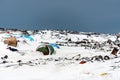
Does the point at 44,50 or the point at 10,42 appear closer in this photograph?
the point at 44,50

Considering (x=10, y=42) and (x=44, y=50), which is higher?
(x=10, y=42)

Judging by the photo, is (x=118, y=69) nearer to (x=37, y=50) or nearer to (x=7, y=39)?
(x=37, y=50)

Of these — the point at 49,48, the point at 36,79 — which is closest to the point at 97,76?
the point at 36,79

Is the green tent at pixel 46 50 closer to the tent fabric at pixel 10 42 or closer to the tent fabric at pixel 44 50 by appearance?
the tent fabric at pixel 44 50

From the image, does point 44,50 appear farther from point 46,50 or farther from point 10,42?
point 10,42

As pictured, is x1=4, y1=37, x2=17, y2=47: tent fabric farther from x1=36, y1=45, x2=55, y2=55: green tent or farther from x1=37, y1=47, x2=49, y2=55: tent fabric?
x1=37, y1=47, x2=49, y2=55: tent fabric

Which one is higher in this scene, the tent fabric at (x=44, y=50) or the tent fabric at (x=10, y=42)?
the tent fabric at (x=10, y=42)

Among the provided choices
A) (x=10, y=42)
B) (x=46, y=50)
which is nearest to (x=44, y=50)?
(x=46, y=50)

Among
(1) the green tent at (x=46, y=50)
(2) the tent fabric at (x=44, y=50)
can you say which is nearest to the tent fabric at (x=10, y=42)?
(1) the green tent at (x=46, y=50)

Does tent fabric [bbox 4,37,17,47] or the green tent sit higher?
tent fabric [bbox 4,37,17,47]

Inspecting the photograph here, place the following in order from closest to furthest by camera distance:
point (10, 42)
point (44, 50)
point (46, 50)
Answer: point (44, 50) < point (46, 50) < point (10, 42)

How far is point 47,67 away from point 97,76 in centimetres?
396

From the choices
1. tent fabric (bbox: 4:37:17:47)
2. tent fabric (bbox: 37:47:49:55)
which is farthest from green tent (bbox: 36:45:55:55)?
tent fabric (bbox: 4:37:17:47)

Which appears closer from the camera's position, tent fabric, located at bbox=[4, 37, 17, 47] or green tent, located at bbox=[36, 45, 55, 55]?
green tent, located at bbox=[36, 45, 55, 55]
